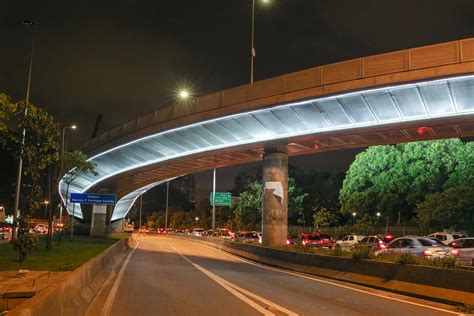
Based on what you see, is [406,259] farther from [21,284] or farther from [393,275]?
[21,284]

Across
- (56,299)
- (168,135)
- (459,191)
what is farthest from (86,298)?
(459,191)

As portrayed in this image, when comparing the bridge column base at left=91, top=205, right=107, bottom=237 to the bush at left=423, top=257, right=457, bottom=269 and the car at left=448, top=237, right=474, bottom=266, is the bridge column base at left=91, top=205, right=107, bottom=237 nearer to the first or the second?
the car at left=448, top=237, right=474, bottom=266

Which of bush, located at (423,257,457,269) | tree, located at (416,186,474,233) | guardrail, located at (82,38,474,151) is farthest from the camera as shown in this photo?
tree, located at (416,186,474,233)

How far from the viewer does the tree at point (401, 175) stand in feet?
179

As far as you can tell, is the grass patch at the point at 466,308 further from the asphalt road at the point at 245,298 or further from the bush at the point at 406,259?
the bush at the point at 406,259

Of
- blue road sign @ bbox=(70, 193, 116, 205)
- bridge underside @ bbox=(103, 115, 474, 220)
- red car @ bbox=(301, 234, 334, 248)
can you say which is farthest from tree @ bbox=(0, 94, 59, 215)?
blue road sign @ bbox=(70, 193, 116, 205)

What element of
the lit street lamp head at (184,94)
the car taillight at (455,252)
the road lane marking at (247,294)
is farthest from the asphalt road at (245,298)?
the lit street lamp head at (184,94)

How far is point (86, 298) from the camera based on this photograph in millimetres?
12492

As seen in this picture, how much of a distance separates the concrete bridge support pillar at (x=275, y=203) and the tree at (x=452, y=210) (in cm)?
2149

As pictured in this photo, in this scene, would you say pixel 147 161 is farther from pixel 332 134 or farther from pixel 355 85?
pixel 355 85

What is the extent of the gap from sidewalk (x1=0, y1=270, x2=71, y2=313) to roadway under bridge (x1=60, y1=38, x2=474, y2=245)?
1548cm

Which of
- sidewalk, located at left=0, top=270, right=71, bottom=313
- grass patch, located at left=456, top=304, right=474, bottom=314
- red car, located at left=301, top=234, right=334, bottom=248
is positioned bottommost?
grass patch, located at left=456, top=304, right=474, bottom=314

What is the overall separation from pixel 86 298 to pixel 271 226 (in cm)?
1970

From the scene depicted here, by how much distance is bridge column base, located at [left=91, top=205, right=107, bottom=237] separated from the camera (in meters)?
68.1
